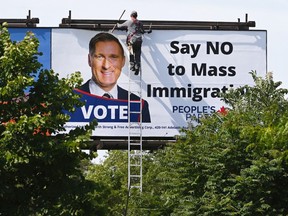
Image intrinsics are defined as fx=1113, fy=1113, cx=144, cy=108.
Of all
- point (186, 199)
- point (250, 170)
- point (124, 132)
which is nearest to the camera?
point (250, 170)

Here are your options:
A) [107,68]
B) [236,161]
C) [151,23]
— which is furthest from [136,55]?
[236,161]

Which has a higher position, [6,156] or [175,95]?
[175,95]

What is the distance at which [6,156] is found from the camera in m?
23.7

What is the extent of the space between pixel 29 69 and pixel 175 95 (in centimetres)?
1608

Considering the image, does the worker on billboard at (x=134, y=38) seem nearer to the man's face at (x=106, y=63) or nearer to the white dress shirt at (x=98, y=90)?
the man's face at (x=106, y=63)

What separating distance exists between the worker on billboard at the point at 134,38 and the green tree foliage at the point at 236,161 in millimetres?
5737

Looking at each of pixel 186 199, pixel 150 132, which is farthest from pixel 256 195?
pixel 150 132

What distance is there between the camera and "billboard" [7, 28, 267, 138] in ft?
132

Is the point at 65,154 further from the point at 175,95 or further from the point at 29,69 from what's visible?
the point at 175,95

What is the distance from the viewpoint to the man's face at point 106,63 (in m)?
40.8

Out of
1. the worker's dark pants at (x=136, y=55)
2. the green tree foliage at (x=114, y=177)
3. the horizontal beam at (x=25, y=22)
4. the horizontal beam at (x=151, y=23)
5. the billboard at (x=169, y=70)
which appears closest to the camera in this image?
the billboard at (x=169, y=70)

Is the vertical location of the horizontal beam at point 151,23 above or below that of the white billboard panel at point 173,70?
above

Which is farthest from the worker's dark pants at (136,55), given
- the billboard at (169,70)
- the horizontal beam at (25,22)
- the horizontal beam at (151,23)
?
the horizontal beam at (25,22)

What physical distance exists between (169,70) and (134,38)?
6.10 feet
